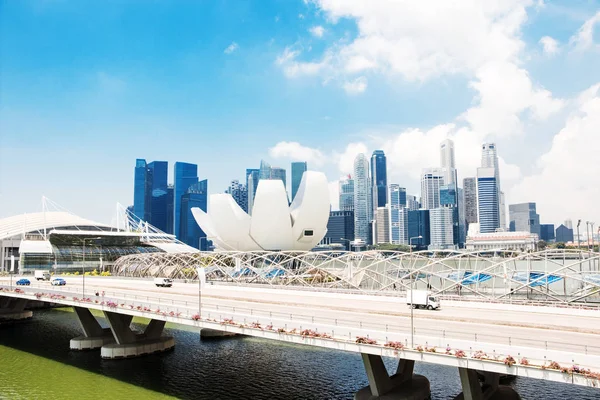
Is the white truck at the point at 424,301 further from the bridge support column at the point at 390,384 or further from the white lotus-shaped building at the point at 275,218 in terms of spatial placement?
the white lotus-shaped building at the point at 275,218

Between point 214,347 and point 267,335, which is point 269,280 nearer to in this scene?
point 214,347

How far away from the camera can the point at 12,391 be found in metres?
32.0

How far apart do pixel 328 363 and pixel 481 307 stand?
11570mm

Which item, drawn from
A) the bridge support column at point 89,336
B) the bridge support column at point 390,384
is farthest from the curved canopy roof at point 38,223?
the bridge support column at point 390,384

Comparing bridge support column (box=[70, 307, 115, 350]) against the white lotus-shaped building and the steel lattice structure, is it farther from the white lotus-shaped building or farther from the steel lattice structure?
the white lotus-shaped building

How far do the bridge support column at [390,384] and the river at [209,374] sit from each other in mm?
1721

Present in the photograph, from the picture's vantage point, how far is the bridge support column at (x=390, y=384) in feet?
82.3

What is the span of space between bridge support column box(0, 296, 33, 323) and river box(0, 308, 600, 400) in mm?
16193

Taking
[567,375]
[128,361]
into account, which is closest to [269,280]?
[128,361]

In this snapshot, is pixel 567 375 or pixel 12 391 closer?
pixel 567 375

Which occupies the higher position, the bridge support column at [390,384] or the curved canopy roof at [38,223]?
the curved canopy roof at [38,223]

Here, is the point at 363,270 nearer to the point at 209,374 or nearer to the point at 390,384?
the point at 209,374

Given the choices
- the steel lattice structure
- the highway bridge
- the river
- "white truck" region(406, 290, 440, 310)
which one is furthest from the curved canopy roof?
"white truck" region(406, 290, 440, 310)

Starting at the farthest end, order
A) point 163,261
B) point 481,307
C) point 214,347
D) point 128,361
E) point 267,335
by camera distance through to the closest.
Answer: point 163,261
point 214,347
point 128,361
point 481,307
point 267,335
